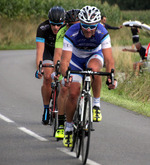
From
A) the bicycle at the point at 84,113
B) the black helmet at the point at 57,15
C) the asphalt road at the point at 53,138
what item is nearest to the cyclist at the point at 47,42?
the black helmet at the point at 57,15

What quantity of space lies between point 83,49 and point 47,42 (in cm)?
167

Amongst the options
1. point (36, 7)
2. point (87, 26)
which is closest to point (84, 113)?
point (87, 26)

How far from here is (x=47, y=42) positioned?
9.12m

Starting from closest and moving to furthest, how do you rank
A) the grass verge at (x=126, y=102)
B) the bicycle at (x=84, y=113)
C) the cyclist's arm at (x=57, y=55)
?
1. the bicycle at (x=84, y=113)
2. the cyclist's arm at (x=57, y=55)
3. the grass verge at (x=126, y=102)

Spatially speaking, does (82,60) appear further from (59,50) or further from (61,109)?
(61,109)

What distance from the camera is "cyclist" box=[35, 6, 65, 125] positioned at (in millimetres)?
8602

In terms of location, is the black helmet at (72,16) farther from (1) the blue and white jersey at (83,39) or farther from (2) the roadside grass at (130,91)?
(2) the roadside grass at (130,91)

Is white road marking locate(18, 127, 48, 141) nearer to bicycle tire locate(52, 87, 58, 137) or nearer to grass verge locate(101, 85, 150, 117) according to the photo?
bicycle tire locate(52, 87, 58, 137)

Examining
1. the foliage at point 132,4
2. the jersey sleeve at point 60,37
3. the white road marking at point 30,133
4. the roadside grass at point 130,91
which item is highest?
the jersey sleeve at point 60,37

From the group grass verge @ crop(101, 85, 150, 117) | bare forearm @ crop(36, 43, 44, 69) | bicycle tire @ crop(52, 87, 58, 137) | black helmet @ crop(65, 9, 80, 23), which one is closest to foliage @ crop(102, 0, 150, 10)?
grass verge @ crop(101, 85, 150, 117)

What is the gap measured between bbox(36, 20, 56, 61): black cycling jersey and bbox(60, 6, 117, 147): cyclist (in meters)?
1.27

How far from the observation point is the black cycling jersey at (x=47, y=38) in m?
8.84

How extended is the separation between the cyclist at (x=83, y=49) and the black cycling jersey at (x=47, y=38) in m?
1.27

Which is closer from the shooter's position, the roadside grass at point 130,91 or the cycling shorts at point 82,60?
the cycling shorts at point 82,60
